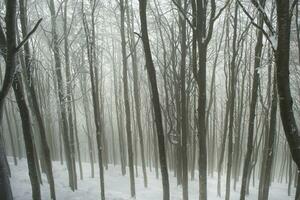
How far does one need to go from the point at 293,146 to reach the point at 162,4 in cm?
991

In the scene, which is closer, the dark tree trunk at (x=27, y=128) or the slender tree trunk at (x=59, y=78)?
the dark tree trunk at (x=27, y=128)

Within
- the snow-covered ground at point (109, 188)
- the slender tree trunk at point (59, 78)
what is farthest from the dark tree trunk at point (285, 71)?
the snow-covered ground at point (109, 188)

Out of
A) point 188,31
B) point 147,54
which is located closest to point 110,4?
point 188,31

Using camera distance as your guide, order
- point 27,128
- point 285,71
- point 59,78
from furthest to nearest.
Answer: point 59,78
point 27,128
point 285,71

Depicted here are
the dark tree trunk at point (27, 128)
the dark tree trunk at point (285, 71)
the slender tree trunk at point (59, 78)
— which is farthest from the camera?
the slender tree trunk at point (59, 78)

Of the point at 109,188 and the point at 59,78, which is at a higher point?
the point at 59,78

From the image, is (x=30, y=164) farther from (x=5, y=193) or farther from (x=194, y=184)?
(x=194, y=184)

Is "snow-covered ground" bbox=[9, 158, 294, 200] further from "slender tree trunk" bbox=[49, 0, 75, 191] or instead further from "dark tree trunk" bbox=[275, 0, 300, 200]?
"dark tree trunk" bbox=[275, 0, 300, 200]

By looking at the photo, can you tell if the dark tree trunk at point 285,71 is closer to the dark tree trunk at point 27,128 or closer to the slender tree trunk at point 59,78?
the dark tree trunk at point 27,128

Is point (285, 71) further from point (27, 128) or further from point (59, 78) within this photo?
point (59, 78)

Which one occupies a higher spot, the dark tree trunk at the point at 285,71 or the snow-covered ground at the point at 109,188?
the dark tree trunk at the point at 285,71

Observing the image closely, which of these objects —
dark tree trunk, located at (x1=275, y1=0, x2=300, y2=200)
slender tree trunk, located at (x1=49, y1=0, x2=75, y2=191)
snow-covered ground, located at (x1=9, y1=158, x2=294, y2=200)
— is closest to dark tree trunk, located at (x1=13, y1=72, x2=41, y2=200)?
snow-covered ground, located at (x1=9, y1=158, x2=294, y2=200)

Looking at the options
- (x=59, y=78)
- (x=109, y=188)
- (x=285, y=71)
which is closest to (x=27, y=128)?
(x=59, y=78)

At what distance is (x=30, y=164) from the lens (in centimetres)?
783
